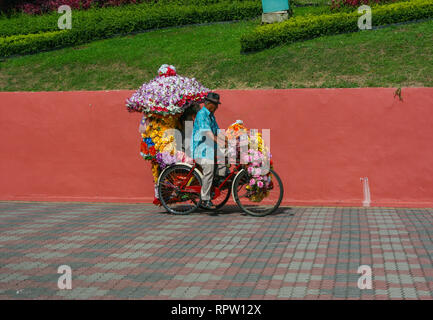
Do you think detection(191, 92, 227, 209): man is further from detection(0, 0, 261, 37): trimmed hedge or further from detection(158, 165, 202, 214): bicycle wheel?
detection(0, 0, 261, 37): trimmed hedge

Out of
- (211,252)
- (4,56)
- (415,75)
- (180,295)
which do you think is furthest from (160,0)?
(180,295)

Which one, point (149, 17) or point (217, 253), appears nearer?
point (217, 253)

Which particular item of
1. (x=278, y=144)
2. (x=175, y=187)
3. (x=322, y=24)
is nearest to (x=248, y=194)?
(x=175, y=187)

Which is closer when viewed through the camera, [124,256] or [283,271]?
[283,271]

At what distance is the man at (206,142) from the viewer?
8.72 m

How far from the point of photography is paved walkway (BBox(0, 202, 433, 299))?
5.33 meters

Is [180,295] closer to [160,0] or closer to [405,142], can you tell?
[405,142]

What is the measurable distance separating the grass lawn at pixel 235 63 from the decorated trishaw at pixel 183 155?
4.03 meters

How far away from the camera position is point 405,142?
9.65 meters

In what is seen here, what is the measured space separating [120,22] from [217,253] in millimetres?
12819

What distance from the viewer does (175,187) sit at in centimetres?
912

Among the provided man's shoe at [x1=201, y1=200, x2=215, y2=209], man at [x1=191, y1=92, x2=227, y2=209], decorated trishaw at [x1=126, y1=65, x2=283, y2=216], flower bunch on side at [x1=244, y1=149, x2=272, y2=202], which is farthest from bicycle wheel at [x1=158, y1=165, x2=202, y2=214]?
flower bunch on side at [x1=244, y1=149, x2=272, y2=202]

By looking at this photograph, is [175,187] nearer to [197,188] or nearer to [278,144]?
[197,188]

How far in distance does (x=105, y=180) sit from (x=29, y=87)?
496 centimetres
